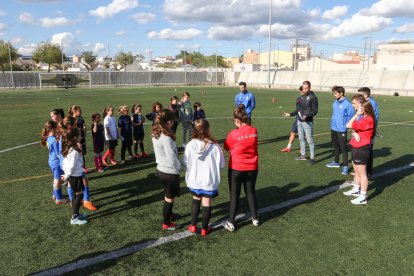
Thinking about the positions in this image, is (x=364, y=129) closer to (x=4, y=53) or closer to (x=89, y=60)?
(x=4, y=53)

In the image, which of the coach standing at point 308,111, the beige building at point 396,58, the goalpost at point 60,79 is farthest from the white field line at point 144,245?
the beige building at point 396,58

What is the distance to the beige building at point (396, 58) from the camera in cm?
6712

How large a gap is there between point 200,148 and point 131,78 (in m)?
50.9

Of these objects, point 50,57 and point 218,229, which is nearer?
point 218,229

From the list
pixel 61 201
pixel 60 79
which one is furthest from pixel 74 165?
pixel 60 79

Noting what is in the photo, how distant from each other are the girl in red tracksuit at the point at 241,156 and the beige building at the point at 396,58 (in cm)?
6921

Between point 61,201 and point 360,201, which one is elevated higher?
point 360,201

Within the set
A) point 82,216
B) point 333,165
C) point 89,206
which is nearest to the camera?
point 82,216

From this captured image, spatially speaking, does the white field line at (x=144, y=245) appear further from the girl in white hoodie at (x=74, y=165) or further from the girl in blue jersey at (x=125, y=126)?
the girl in blue jersey at (x=125, y=126)

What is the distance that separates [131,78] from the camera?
174 ft

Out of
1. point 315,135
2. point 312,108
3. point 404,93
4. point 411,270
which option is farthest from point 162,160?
point 404,93

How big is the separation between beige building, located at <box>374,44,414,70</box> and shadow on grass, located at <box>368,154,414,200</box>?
207 feet

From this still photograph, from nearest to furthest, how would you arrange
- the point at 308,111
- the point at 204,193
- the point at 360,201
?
the point at 204,193
the point at 360,201
the point at 308,111

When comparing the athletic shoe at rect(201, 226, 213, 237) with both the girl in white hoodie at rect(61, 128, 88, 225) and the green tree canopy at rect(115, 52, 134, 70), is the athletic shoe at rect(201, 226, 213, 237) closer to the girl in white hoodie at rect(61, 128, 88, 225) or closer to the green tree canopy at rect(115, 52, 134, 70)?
the girl in white hoodie at rect(61, 128, 88, 225)
